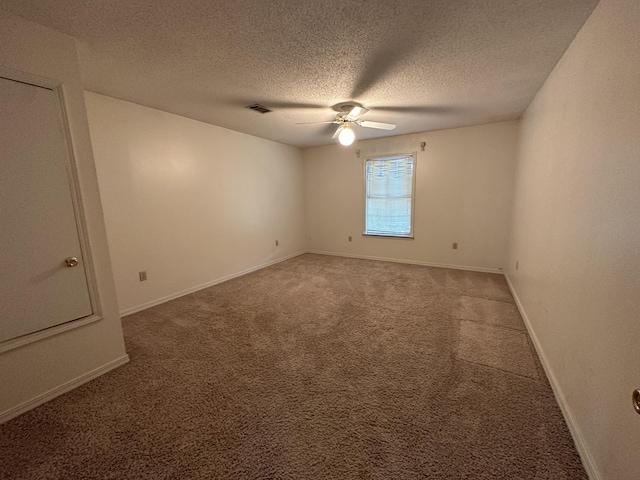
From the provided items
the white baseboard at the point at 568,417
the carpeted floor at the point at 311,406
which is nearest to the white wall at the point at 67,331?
the carpeted floor at the point at 311,406

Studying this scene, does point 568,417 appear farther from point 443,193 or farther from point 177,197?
point 177,197

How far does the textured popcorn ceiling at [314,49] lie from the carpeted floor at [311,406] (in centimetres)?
228

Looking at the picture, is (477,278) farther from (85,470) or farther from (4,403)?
(4,403)

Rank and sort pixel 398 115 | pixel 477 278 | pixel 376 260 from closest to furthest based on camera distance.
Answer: pixel 398 115 < pixel 477 278 < pixel 376 260

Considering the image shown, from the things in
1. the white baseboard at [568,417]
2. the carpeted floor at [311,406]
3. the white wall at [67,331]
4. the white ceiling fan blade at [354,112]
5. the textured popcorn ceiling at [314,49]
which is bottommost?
the carpeted floor at [311,406]

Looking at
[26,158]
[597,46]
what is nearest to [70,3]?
[26,158]

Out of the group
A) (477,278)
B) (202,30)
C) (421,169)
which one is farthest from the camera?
(421,169)

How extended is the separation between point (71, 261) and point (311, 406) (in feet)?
6.08

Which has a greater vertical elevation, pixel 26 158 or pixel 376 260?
pixel 26 158

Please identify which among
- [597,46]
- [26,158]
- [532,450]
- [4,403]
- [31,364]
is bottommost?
[532,450]

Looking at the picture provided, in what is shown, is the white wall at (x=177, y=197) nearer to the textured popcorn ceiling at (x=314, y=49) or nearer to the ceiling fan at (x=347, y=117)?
the textured popcorn ceiling at (x=314, y=49)

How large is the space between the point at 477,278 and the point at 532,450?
295 cm

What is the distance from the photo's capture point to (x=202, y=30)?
1.63 m

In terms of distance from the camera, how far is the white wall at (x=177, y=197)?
2.77m
